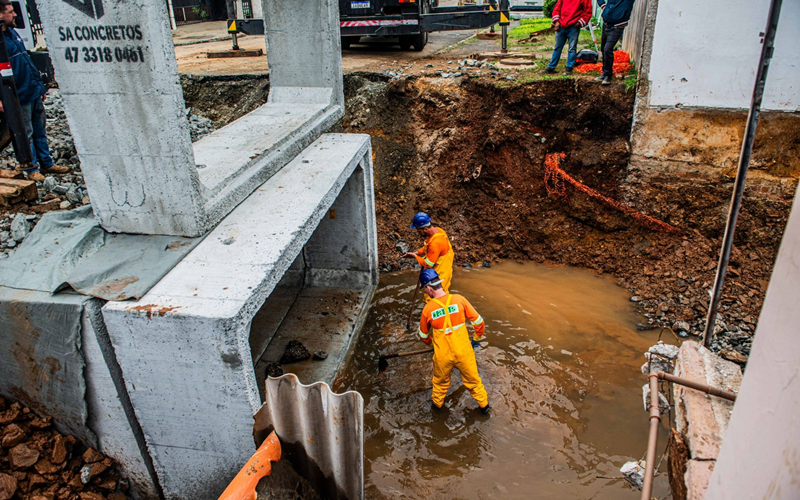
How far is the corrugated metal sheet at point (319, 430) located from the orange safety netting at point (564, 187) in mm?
6412

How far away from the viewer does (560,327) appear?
657 centimetres

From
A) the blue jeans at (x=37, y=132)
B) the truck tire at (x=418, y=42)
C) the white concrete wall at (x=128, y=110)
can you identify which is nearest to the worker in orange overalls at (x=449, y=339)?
the white concrete wall at (x=128, y=110)

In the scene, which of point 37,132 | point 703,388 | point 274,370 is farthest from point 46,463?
point 37,132

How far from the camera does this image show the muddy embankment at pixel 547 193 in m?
7.29

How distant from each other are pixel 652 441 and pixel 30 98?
24.5 ft

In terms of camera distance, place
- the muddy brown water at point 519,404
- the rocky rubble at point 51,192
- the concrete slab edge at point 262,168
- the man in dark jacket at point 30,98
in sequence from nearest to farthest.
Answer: the concrete slab edge at point 262,168, the muddy brown water at point 519,404, the rocky rubble at point 51,192, the man in dark jacket at point 30,98

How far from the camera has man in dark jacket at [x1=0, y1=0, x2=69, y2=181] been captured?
20.1ft

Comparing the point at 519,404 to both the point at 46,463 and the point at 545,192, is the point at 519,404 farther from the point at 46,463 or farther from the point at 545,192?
the point at 545,192

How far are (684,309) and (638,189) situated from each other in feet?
6.89

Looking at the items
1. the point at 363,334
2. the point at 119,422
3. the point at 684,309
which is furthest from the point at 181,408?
the point at 684,309

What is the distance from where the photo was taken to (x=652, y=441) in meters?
2.53

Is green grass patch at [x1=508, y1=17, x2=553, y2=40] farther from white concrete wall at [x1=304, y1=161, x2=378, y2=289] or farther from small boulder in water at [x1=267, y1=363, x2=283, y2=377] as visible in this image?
small boulder in water at [x1=267, y1=363, x2=283, y2=377]

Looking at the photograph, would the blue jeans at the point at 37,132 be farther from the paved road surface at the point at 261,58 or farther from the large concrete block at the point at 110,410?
the paved road surface at the point at 261,58

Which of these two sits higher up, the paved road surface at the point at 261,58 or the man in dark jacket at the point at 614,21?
the man in dark jacket at the point at 614,21
